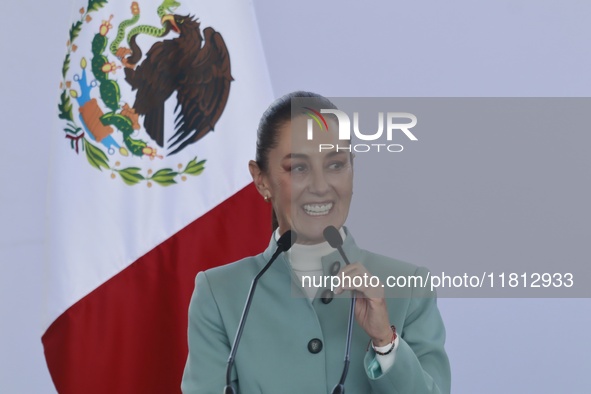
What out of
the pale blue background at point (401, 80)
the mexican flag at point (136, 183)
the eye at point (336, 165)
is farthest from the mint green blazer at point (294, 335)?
the pale blue background at point (401, 80)

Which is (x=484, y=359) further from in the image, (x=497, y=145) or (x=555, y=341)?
(x=497, y=145)

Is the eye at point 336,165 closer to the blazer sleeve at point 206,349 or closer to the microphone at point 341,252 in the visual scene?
the microphone at point 341,252

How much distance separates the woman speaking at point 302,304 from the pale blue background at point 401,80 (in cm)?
122

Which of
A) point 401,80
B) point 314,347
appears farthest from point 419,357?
point 401,80

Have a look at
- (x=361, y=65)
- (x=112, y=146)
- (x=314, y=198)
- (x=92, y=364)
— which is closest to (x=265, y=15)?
(x=361, y=65)

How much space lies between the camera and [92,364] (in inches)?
89.4

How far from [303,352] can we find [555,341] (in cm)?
142

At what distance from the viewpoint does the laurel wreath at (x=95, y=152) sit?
2273 millimetres

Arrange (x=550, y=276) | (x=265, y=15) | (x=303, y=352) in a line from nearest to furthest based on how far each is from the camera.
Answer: (x=303, y=352) < (x=550, y=276) < (x=265, y=15)

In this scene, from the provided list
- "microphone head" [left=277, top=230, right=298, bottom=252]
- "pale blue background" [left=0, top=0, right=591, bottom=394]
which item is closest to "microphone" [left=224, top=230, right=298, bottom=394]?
"microphone head" [left=277, top=230, right=298, bottom=252]

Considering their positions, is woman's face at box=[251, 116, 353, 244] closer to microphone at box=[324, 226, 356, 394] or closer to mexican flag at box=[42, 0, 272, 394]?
microphone at box=[324, 226, 356, 394]

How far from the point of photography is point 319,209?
147 cm

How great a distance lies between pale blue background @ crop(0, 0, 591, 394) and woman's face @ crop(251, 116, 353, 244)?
1.23 metres

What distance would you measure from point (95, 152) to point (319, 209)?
0.98 metres
